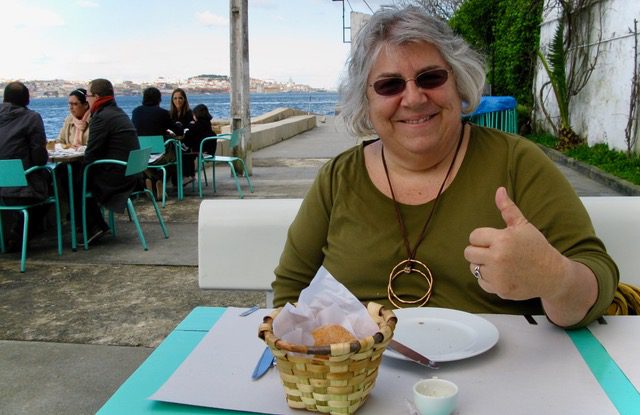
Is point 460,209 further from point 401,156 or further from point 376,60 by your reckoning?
point 376,60

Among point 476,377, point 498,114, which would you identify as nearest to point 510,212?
point 476,377

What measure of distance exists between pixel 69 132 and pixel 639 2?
7.57m

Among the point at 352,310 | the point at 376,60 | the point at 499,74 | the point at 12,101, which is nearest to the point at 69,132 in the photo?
the point at 12,101

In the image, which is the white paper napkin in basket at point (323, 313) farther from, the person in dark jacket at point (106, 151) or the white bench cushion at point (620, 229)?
the person in dark jacket at point (106, 151)

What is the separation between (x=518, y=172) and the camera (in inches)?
77.0

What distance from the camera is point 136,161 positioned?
19.4 ft

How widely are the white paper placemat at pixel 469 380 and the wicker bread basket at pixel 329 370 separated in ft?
0.17

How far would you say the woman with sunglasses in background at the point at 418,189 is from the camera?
1.93m

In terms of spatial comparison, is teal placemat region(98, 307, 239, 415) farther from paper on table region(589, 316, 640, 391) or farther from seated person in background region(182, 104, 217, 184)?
seated person in background region(182, 104, 217, 184)

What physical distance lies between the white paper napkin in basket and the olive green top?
68 centimetres

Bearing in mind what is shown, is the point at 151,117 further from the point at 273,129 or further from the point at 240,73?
the point at 273,129

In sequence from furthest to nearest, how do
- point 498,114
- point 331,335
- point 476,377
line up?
point 498,114, point 476,377, point 331,335

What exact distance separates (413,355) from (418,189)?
2.58 ft

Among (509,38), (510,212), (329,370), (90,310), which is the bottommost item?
(90,310)
